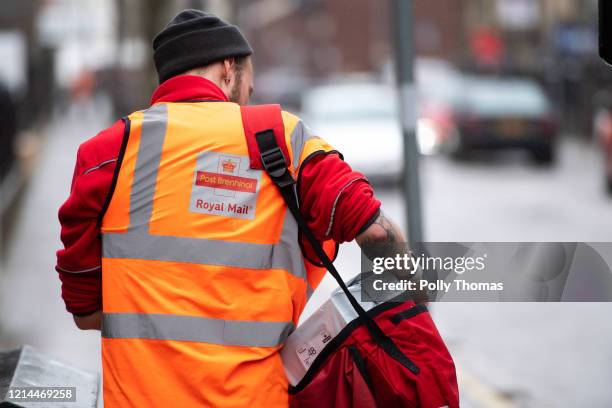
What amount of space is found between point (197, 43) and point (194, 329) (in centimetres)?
71

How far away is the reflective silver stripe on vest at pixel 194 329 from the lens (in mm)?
2748

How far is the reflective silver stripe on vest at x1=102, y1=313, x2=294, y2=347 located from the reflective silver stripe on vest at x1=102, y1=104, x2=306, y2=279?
133 millimetres

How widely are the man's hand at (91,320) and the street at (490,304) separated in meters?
2.57

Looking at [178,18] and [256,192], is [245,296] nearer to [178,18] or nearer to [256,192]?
[256,192]

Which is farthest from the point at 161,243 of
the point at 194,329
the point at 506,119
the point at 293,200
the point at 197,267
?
the point at 506,119

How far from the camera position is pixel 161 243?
2.79 m

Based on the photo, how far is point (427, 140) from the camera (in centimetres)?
2598

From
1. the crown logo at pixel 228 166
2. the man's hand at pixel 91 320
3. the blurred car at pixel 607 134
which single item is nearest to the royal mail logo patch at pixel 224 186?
the crown logo at pixel 228 166

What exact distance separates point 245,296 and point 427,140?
23436 mm

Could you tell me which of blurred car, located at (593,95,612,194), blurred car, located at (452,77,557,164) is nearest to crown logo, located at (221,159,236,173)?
blurred car, located at (593,95,612,194)

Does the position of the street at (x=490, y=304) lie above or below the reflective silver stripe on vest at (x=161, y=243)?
below

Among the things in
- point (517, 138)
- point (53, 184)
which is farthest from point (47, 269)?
point (517, 138)

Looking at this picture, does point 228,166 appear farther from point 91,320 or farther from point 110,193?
point 91,320

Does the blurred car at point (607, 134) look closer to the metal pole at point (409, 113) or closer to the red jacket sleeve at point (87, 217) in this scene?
the metal pole at point (409, 113)
